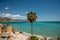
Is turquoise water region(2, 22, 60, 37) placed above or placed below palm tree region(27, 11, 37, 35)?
below

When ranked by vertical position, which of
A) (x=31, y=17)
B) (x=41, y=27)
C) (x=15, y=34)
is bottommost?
(x=15, y=34)

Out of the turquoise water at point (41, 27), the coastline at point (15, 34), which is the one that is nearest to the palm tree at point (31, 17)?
the turquoise water at point (41, 27)

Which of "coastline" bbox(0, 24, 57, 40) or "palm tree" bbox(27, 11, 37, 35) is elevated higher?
"palm tree" bbox(27, 11, 37, 35)

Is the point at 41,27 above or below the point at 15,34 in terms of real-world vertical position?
above

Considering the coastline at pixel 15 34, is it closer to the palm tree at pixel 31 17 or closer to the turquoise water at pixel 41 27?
the turquoise water at pixel 41 27

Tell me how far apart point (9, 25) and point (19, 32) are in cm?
22

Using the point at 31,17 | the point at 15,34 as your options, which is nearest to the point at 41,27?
the point at 31,17

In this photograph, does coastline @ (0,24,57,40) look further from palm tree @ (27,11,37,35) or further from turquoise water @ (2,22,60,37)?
palm tree @ (27,11,37,35)

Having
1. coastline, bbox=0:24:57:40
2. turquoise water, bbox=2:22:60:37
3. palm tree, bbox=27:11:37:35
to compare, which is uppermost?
palm tree, bbox=27:11:37:35

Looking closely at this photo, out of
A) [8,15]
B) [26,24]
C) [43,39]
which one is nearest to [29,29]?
[26,24]

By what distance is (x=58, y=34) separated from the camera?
2525 mm

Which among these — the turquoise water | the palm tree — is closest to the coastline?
the turquoise water

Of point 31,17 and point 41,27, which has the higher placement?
point 31,17

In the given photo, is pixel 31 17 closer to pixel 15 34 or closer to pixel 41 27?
pixel 41 27
